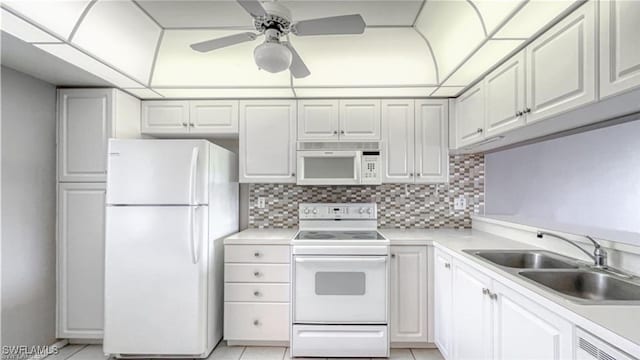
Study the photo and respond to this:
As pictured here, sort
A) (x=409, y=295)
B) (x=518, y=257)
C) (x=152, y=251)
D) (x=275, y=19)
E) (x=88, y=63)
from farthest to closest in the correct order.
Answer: (x=409, y=295)
(x=152, y=251)
(x=88, y=63)
(x=518, y=257)
(x=275, y=19)

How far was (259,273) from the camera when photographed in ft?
7.68

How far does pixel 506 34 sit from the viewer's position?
1.65m

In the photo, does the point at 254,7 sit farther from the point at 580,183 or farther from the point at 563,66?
the point at 580,183

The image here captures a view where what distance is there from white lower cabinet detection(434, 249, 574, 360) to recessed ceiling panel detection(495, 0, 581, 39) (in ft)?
4.28

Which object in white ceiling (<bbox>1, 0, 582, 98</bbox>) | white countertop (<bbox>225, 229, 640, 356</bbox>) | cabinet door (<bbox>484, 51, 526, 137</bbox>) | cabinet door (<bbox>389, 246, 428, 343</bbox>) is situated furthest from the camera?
cabinet door (<bbox>389, 246, 428, 343</bbox>)

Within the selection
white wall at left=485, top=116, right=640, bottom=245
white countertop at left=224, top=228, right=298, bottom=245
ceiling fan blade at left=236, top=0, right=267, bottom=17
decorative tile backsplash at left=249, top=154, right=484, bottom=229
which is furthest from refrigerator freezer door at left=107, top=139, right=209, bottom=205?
white wall at left=485, top=116, right=640, bottom=245

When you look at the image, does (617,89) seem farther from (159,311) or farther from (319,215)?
(159,311)

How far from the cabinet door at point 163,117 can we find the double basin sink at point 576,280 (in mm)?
2550

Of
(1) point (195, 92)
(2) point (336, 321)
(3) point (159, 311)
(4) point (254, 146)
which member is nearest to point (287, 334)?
(2) point (336, 321)

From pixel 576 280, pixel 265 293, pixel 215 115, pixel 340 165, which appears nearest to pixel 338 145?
pixel 340 165

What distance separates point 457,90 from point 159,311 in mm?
2840

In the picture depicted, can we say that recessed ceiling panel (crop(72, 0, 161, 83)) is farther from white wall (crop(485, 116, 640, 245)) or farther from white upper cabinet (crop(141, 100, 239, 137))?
white wall (crop(485, 116, 640, 245))

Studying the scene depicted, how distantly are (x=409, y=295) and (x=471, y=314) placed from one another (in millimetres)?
641

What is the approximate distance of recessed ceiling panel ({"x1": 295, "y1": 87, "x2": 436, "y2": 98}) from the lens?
2.49 m
